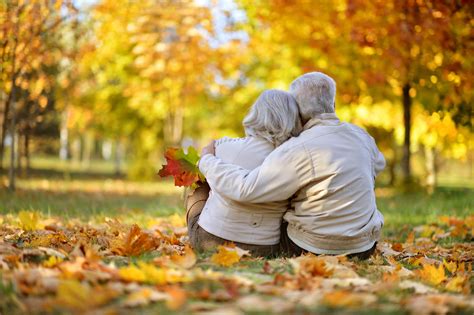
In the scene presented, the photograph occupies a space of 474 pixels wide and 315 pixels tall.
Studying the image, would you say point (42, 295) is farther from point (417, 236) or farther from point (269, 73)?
point (269, 73)

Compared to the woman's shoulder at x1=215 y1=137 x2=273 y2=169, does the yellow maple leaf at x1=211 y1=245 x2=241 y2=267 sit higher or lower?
lower

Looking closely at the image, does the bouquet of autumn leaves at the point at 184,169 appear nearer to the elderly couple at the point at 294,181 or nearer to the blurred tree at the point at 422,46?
the elderly couple at the point at 294,181

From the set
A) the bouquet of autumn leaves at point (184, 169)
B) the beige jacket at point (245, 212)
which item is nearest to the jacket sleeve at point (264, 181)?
the beige jacket at point (245, 212)

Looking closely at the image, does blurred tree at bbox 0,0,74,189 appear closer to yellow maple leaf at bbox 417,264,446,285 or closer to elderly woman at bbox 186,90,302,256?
elderly woman at bbox 186,90,302,256

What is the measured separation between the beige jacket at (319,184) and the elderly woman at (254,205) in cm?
11

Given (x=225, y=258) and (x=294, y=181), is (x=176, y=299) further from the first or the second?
(x=294, y=181)

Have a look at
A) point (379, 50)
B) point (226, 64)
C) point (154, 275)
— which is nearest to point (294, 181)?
point (154, 275)

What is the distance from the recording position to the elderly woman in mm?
3705

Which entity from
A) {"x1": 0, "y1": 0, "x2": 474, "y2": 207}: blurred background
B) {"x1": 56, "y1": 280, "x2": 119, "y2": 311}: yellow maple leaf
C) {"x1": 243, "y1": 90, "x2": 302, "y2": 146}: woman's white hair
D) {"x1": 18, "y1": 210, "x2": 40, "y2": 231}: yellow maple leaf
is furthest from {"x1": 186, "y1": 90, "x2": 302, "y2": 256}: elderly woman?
{"x1": 0, "y1": 0, "x2": 474, "y2": 207}: blurred background

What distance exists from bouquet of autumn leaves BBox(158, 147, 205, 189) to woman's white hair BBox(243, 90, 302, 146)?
21.2 inches

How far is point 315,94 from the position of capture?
3729mm

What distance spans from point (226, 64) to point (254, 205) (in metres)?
10.5

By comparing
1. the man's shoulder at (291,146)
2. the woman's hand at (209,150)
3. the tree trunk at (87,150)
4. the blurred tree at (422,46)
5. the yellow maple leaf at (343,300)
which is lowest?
the tree trunk at (87,150)

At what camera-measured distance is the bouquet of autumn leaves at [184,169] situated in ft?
13.5
